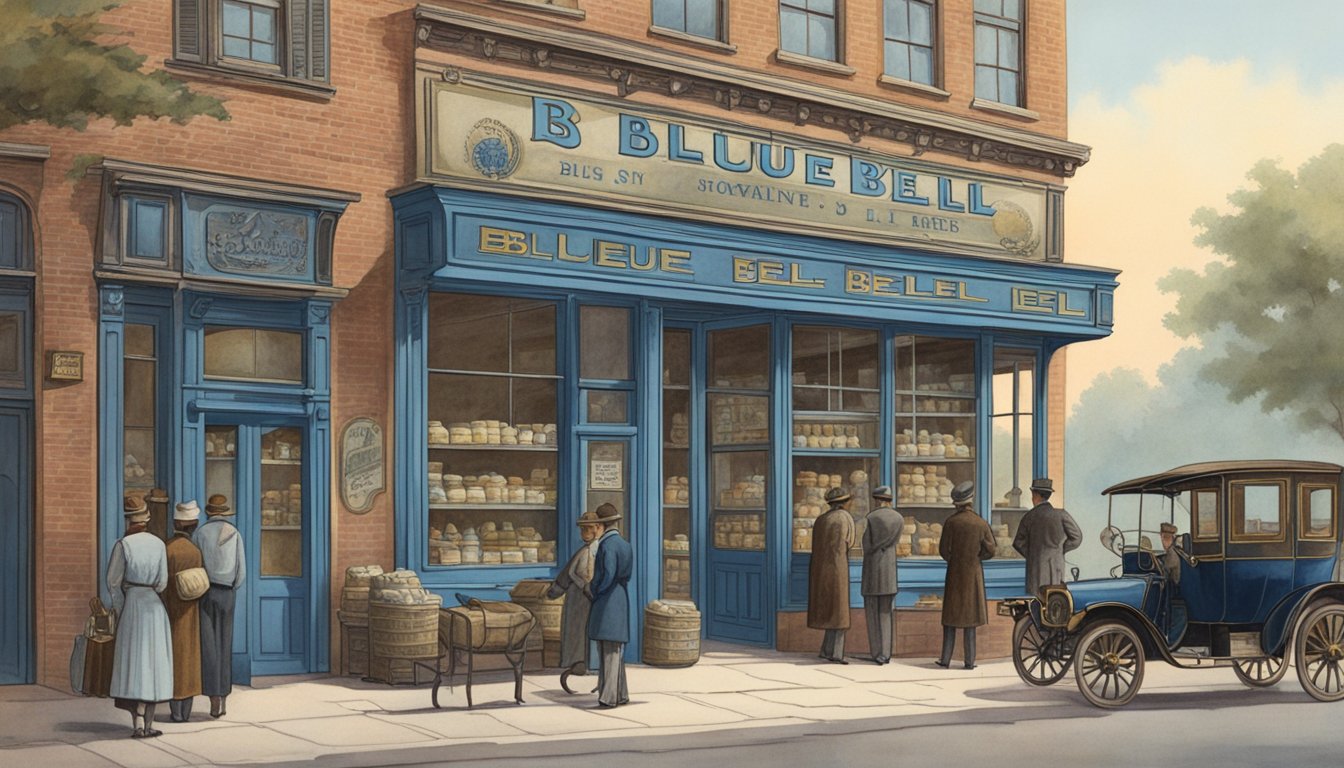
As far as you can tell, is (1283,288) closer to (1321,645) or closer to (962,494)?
(962,494)

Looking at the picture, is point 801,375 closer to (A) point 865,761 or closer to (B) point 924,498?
(B) point 924,498

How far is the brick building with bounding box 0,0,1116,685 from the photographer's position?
1405 centimetres

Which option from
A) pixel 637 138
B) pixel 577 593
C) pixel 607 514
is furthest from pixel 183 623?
pixel 637 138

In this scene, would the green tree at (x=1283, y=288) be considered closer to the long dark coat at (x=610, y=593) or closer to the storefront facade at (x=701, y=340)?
the storefront facade at (x=701, y=340)

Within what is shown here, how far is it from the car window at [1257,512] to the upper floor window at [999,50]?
26.8 ft

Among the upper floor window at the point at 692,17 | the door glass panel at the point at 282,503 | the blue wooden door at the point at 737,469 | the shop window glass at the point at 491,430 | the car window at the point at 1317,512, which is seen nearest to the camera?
the car window at the point at 1317,512

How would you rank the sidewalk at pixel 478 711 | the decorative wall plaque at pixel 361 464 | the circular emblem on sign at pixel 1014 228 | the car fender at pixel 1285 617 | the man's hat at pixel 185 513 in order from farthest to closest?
the circular emblem on sign at pixel 1014 228 < the decorative wall plaque at pixel 361 464 < the car fender at pixel 1285 617 < the man's hat at pixel 185 513 < the sidewalk at pixel 478 711

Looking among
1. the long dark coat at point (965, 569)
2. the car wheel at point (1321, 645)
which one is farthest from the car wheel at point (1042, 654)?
the car wheel at point (1321, 645)

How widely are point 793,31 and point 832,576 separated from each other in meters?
6.59

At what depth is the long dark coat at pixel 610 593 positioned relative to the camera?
1320 centimetres

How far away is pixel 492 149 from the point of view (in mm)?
15961

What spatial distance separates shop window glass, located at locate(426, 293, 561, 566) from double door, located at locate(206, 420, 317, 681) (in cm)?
130

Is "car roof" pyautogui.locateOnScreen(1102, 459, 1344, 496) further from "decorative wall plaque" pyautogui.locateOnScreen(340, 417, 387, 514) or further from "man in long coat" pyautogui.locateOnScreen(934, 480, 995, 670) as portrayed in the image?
"decorative wall plaque" pyautogui.locateOnScreen(340, 417, 387, 514)

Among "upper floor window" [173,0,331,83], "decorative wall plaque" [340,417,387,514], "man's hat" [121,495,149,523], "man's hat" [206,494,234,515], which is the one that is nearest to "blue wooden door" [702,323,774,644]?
"decorative wall plaque" [340,417,387,514]
